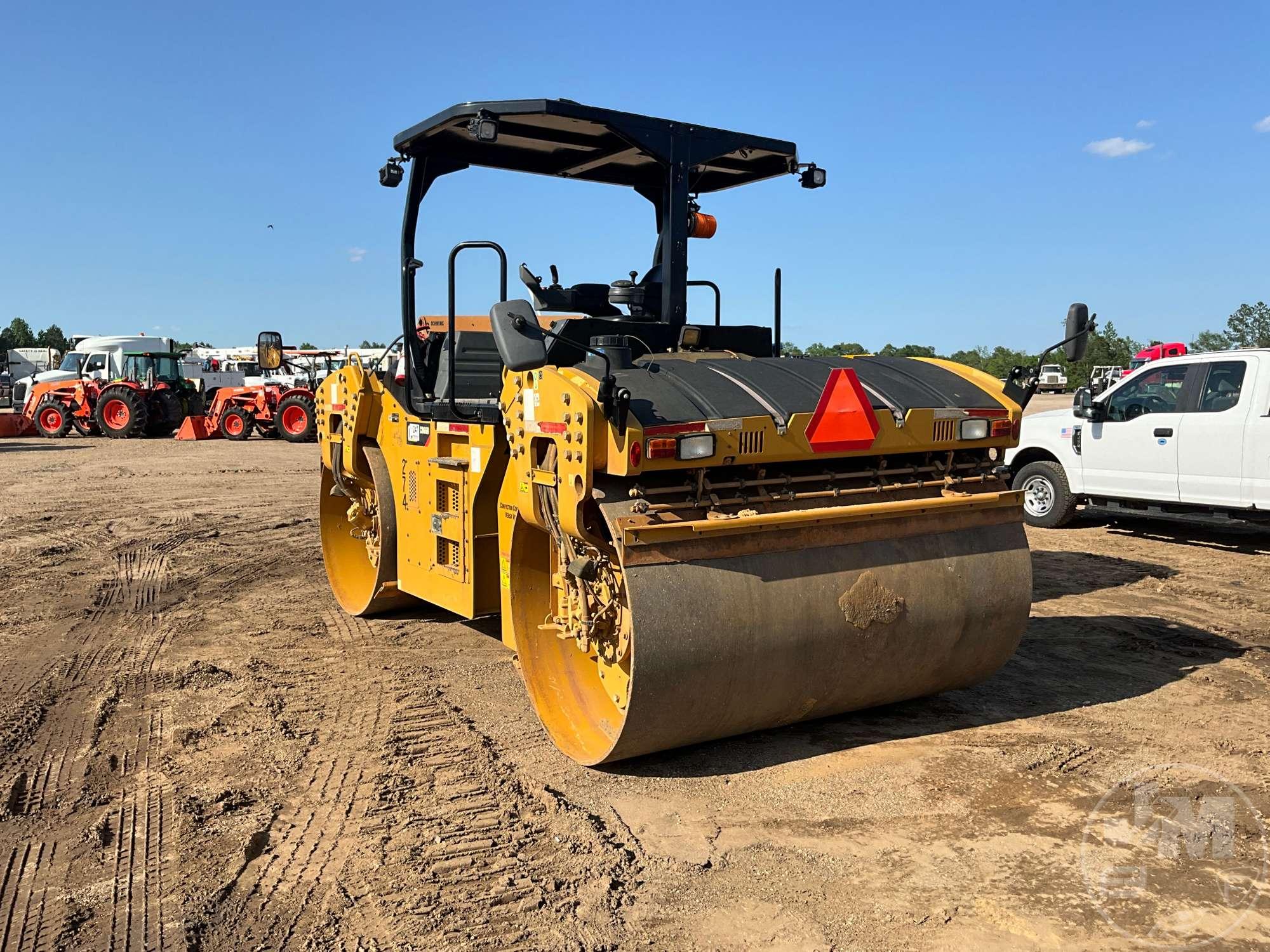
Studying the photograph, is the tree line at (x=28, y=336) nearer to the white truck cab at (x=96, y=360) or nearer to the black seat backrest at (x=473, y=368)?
the white truck cab at (x=96, y=360)

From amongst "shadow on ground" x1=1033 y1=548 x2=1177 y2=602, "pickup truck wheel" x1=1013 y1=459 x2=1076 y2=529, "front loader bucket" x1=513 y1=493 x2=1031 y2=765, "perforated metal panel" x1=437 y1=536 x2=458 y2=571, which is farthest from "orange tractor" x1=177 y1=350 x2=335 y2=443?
"front loader bucket" x1=513 y1=493 x2=1031 y2=765

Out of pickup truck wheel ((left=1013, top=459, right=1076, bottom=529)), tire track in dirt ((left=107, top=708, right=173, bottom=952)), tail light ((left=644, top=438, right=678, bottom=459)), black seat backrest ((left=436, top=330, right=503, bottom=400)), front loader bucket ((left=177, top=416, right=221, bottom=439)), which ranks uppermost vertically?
black seat backrest ((left=436, top=330, right=503, bottom=400))

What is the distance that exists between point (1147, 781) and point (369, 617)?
4.89 meters

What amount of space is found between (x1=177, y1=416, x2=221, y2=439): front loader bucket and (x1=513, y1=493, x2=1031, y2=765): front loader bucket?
20761mm

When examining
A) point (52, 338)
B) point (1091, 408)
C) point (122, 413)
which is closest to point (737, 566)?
point (1091, 408)

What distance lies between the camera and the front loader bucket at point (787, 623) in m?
3.81

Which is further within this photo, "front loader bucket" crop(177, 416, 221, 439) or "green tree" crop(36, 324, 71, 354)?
"green tree" crop(36, 324, 71, 354)

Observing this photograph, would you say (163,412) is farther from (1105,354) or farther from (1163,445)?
(1105,354)

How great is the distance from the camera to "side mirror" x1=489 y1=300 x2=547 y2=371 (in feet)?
12.3

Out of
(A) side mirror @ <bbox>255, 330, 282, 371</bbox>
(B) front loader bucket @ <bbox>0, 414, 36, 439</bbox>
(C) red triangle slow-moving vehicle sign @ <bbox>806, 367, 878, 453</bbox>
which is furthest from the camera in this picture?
(B) front loader bucket @ <bbox>0, 414, 36, 439</bbox>

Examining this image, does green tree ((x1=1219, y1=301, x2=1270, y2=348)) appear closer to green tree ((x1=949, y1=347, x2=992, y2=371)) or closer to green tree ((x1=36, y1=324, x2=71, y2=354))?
green tree ((x1=949, y1=347, x2=992, y2=371))

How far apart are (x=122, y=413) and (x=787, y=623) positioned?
23.6 m

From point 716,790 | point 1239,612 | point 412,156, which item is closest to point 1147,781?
point 716,790

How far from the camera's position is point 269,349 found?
712 centimetres
